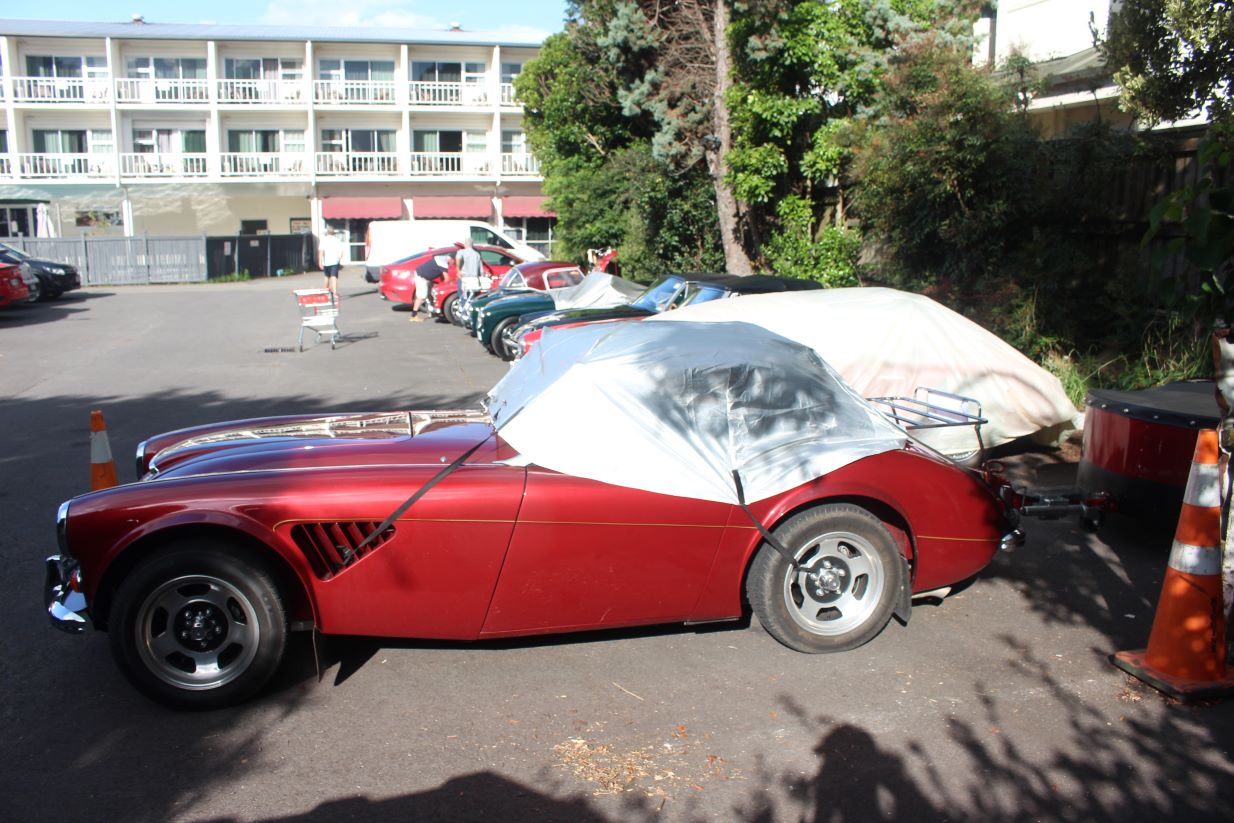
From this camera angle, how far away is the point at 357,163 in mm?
44625

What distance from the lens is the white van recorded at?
31938 mm

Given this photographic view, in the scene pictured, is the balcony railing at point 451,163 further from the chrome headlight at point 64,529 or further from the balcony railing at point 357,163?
the chrome headlight at point 64,529

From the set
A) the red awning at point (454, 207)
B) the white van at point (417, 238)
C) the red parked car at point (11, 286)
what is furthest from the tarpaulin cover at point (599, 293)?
the red awning at point (454, 207)

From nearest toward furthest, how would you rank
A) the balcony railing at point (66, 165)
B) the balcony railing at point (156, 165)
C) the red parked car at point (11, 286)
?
the red parked car at point (11, 286) < the balcony railing at point (66, 165) < the balcony railing at point (156, 165)

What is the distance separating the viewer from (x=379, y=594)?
446 cm

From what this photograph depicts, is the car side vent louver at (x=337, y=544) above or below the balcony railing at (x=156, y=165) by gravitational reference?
below

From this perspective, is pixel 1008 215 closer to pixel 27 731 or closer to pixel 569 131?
pixel 27 731

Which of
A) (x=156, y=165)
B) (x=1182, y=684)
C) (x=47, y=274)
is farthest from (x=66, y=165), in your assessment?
(x=1182, y=684)

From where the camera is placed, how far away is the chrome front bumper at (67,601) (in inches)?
172

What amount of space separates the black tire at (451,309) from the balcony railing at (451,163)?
25207 mm

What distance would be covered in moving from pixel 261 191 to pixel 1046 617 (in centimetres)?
4358

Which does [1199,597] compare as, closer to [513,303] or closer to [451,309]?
[513,303]

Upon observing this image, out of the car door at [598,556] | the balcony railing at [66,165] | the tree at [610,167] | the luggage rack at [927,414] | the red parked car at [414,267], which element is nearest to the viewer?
the car door at [598,556]

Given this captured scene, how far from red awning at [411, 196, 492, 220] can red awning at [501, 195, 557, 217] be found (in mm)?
698
